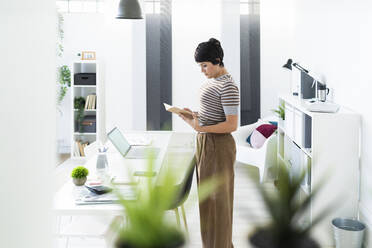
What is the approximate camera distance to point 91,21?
7.36 m

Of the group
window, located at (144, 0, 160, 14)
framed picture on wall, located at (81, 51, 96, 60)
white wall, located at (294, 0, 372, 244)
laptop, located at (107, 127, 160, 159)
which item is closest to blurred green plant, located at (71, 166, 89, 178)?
laptop, located at (107, 127, 160, 159)

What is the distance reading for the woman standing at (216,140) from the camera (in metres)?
3.02

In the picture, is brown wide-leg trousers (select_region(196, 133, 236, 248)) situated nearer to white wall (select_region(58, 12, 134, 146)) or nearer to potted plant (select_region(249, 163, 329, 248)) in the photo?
potted plant (select_region(249, 163, 329, 248))

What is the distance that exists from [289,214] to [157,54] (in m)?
6.47

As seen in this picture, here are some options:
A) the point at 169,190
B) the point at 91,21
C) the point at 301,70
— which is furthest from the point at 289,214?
the point at 91,21

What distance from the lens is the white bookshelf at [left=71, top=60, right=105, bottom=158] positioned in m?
7.10

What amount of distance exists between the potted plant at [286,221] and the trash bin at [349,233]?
2.95 metres

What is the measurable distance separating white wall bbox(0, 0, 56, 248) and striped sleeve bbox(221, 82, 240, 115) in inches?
84.3

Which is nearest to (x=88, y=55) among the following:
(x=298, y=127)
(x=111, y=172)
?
(x=298, y=127)

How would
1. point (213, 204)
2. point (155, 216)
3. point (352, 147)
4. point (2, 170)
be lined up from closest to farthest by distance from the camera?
1. point (2, 170)
2. point (155, 216)
3. point (213, 204)
4. point (352, 147)

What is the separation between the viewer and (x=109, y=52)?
717cm

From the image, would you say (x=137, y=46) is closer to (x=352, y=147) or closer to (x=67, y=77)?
(x=67, y=77)

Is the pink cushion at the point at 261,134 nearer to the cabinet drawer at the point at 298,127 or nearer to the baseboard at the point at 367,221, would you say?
the cabinet drawer at the point at 298,127

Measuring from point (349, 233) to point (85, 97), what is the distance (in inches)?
195
